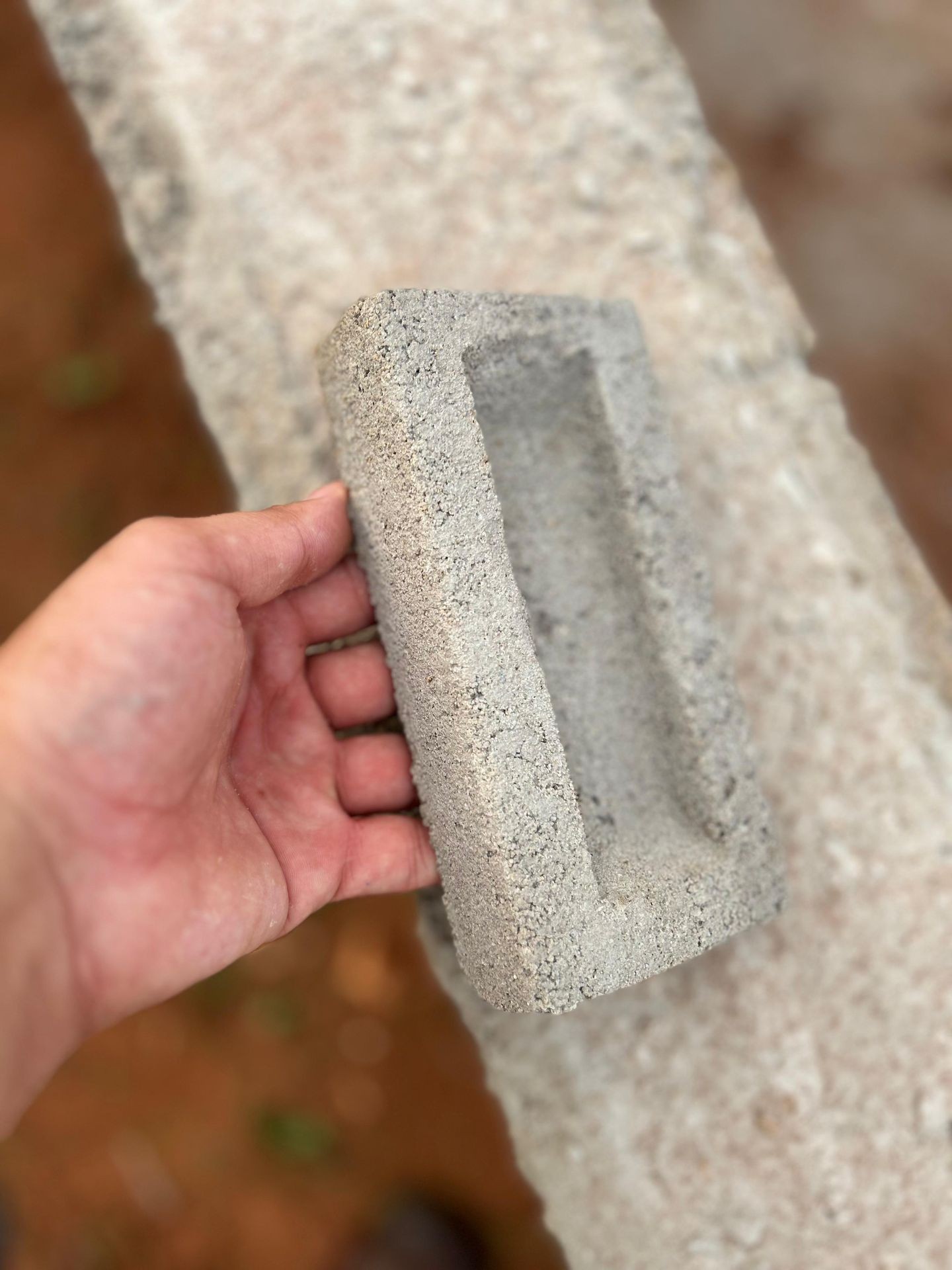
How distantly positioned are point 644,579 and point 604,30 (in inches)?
32.1

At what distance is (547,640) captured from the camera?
1.23 m

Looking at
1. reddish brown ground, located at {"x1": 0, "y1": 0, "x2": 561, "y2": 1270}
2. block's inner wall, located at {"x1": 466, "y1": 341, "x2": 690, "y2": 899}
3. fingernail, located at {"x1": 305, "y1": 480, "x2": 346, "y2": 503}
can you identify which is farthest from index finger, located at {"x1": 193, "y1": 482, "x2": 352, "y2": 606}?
reddish brown ground, located at {"x1": 0, "y1": 0, "x2": 561, "y2": 1270}

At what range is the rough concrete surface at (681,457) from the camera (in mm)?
1294

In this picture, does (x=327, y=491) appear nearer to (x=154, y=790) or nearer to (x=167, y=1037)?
(x=154, y=790)

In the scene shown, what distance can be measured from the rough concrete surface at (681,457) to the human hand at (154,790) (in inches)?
11.5

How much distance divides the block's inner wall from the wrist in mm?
587

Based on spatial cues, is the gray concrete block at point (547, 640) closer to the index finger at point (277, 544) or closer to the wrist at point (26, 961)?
the index finger at point (277, 544)

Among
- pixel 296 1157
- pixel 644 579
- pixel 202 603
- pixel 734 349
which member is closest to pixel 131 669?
pixel 202 603

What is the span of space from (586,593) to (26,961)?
2.41ft

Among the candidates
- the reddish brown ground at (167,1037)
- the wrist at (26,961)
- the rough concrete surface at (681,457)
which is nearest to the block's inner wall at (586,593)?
the rough concrete surface at (681,457)

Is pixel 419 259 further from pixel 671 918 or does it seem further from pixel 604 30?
pixel 671 918

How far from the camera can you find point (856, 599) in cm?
132

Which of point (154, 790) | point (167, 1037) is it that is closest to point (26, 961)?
point (154, 790)

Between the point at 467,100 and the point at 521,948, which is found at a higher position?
the point at 467,100
